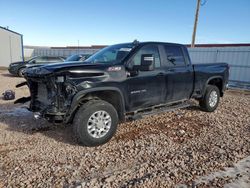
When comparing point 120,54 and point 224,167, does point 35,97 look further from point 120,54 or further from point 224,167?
point 224,167

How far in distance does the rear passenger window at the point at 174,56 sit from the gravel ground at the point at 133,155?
60.0 inches

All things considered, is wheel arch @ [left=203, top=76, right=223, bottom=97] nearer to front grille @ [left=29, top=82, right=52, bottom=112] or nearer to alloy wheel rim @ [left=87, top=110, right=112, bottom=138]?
alloy wheel rim @ [left=87, top=110, right=112, bottom=138]

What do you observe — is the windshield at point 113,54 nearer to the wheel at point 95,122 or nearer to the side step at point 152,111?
the wheel at point 95,122

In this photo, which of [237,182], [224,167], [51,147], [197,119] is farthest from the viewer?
[197,119]

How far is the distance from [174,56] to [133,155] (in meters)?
2.84

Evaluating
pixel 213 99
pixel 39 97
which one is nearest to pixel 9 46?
pixel 39 97

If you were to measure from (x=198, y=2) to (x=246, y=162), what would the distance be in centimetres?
1825

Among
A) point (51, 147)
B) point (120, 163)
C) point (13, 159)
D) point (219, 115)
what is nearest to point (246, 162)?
point (120, 163)

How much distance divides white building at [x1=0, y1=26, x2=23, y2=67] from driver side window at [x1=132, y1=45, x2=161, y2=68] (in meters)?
22.9

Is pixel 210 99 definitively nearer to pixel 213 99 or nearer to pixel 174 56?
pixel 213 99

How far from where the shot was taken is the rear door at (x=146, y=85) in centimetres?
453

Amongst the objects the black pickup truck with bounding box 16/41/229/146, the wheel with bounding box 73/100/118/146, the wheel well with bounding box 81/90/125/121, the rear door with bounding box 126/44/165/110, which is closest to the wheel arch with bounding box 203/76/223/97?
the black pickup truck with bounding box 16/41/229/146

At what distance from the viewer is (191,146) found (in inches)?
168

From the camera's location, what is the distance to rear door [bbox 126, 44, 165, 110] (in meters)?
4.53
